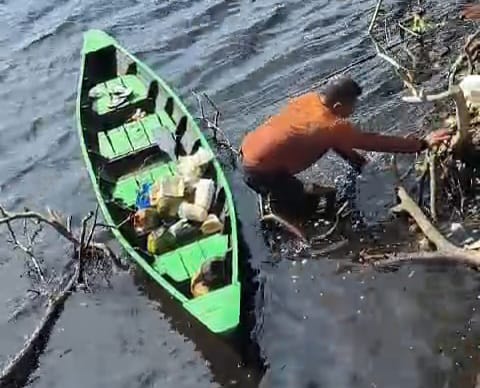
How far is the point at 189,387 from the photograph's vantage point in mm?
8648

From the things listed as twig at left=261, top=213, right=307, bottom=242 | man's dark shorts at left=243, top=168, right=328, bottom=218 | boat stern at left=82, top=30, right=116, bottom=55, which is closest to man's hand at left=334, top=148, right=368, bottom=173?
man's dark shorts at left=243, top=168, right=328, bottom=218

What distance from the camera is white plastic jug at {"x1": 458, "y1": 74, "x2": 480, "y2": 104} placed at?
8656 mm

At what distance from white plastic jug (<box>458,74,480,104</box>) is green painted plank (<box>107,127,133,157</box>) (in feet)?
15.2

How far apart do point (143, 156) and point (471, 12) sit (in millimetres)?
5731

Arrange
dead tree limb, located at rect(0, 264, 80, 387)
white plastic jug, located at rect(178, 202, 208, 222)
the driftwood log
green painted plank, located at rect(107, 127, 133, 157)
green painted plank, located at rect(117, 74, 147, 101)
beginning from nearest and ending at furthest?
dead tree limb, located at rect(0, 264, 80, 387) → the driftwood log → white plastic jug, located at rect(178, 202, 208, 222) → green painted plank, located at rect(107, 127, 133, 157) → green painted plank, located at rect(117, 74, 147, 101)

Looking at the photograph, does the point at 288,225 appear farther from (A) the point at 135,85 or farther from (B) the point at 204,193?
(A) the point at 135,85

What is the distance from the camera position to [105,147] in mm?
11727

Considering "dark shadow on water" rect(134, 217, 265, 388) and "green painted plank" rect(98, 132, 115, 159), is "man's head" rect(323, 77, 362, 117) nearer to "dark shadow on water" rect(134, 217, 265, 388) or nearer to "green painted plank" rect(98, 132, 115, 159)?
"dark shadow on water" rect(134, 217, 265, 388)

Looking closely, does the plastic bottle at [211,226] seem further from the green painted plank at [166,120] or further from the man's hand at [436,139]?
the man's hand at [436,139]

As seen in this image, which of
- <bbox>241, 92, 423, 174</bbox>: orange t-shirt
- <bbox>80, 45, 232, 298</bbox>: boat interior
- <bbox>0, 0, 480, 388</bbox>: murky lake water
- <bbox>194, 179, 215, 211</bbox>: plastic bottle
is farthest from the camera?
<bbox>194, 179, 215, 211</bbox>: plastic bottle

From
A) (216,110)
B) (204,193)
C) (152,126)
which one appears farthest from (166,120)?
(204,193)

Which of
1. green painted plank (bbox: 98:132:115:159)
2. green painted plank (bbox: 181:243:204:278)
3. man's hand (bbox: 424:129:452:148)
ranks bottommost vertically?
green painted plank (bbox: 181:243:204:278)

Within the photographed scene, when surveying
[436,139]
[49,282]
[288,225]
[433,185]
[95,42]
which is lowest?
[49,282]

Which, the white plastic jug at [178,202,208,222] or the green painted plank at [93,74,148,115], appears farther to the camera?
the green painted plank at [93,74,148,115]
